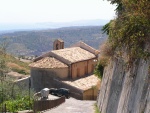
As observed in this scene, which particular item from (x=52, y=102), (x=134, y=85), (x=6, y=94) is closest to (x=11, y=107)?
(x=52, y=102)

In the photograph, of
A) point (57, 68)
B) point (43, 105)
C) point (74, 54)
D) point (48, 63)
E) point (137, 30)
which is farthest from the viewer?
point (74, 54)

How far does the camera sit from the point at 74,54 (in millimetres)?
53188

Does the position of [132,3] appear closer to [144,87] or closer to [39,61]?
[144,87]

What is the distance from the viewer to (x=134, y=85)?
1141cm

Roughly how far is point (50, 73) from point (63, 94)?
737 cm

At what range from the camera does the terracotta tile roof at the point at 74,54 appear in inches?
1996

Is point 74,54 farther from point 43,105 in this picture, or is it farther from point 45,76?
point 43,105

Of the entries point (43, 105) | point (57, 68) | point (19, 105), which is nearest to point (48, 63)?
point (57, 68)

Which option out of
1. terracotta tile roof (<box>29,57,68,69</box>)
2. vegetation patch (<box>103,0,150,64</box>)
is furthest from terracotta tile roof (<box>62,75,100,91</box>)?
vegetation patch (<box>103,0,150,64</box>)

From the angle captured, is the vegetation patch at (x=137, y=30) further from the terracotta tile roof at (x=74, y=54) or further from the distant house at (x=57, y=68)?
the terracotta tile roof at (x=74, y=54)

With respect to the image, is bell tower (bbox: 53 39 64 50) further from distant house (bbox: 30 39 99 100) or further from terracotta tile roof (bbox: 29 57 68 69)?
terracotta tile roof (bbox: 29 57 68 69)

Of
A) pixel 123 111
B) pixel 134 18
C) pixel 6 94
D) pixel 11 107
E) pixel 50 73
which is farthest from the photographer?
pixel 50 73

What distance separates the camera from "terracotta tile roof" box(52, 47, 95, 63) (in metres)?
50.7

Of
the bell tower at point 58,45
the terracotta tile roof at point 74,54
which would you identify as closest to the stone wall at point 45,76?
the terracotta tile roof at point 74,54
